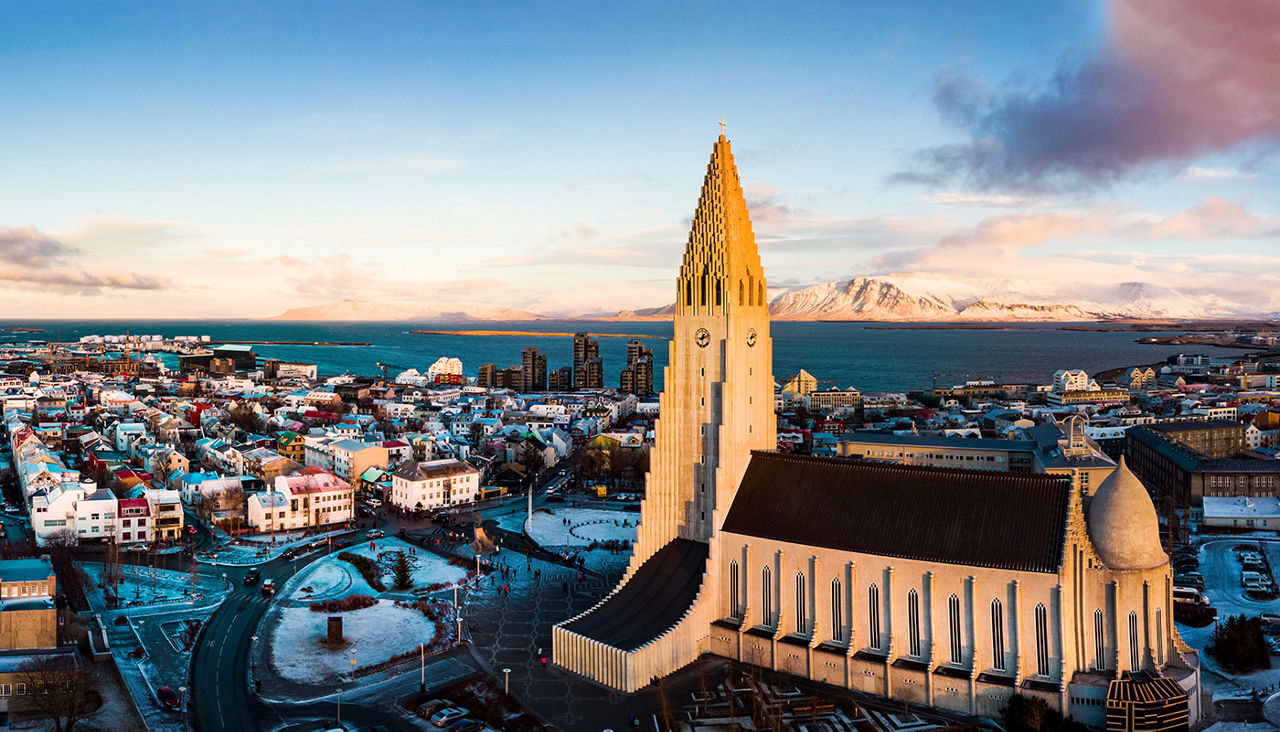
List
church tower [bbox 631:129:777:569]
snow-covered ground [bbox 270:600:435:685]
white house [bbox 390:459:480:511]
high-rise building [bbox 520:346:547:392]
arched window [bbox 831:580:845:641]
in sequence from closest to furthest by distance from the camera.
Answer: arched window [bbox 831:580:845:641] → snow-covered ground [bbox 270:600:435:685] → church tower [bbox 631:129:777:569] → white house [bbox 390:459:480:511] → high-rise building [bbox 520:346:547:392]

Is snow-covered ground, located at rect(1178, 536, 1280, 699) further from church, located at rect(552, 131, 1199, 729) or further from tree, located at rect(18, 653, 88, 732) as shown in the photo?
tree, located at rect(18, 653, 88, 732)

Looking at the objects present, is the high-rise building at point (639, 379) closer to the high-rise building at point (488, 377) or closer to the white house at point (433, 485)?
the high-rise building at point (488, 377)

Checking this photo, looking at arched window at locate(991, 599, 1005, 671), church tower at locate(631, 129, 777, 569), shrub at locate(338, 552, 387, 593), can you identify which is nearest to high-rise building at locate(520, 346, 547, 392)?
shrub at locate(338, 552, 387, 593)

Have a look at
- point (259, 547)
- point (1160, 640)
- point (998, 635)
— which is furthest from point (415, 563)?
point (1160, 640)

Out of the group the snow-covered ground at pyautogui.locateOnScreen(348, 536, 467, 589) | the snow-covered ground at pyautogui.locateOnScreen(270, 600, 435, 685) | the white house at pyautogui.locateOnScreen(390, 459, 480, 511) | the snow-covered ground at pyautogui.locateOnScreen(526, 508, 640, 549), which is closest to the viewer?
the snow-covered ground at pyautogui.locateOnScreen(270, 600, 435, 685)

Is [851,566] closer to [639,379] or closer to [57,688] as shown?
[57,688]

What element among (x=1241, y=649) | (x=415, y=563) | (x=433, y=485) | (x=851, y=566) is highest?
(x=851, y=566)

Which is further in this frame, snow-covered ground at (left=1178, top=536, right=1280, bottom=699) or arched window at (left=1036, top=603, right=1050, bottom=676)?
snow-covered ground at (left=1178, top=536, right=1280, bottom=699)
